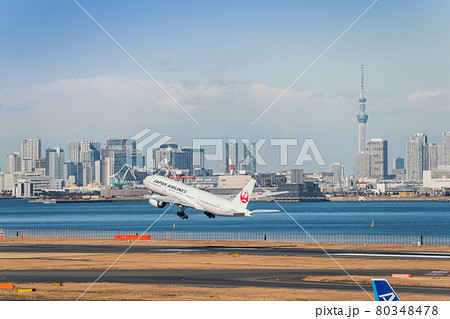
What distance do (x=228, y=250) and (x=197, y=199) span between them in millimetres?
11754

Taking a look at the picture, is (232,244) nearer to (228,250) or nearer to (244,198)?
(228,250)

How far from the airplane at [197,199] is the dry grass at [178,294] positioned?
54.7m

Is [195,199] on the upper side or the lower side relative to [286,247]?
upper

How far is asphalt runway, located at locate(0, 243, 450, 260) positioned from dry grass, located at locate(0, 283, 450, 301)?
4514 centimetres

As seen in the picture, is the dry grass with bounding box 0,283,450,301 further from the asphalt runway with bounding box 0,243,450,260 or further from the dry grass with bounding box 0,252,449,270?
the asphalt runway with bounding box 0,243,450,260

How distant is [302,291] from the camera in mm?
78938

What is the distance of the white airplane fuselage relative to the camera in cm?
13800

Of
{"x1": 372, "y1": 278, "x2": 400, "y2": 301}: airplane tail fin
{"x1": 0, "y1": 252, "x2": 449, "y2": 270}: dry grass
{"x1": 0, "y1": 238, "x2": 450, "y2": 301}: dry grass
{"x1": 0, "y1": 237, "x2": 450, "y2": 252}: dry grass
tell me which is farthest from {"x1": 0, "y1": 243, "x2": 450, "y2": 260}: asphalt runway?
{"x1": 372, "y1": 278, "x2": 400, "y2": 301}: airplane tail fin

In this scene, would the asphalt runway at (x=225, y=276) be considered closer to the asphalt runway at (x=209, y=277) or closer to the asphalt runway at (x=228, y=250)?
the asphalt runway at (x=209, y=277)

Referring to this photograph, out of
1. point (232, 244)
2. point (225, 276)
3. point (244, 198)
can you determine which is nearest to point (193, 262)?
point (225, 276)
